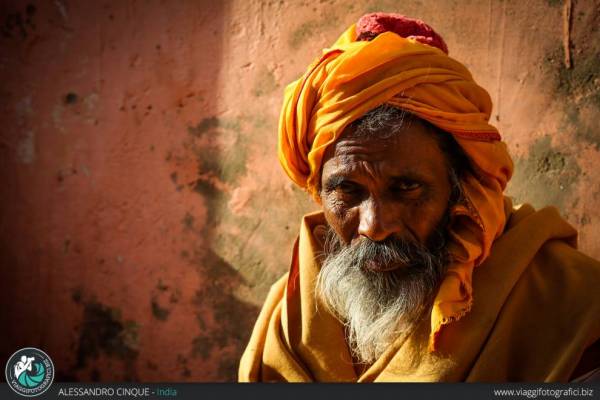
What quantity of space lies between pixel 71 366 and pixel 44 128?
1319mm

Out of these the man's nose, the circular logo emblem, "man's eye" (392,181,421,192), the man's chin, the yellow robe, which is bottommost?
the circular logo emblem

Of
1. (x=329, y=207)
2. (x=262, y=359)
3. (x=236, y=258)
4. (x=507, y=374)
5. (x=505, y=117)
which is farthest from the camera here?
(x=236, y=258)

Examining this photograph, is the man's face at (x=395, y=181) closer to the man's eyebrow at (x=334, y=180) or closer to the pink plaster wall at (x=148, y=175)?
the man's eyebrow at (x=334, y=180)

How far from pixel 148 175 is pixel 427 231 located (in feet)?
5.95

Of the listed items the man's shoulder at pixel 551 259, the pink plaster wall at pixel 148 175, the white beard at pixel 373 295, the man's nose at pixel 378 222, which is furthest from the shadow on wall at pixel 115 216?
the man's shoulder at pixel 551 259

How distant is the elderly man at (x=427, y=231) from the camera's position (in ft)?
8.38

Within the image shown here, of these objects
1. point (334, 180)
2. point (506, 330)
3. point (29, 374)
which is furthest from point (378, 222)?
point (29, 374)

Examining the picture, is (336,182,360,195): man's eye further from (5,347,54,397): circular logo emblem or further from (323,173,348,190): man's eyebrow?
(5,347,54,397): circular logo emblem

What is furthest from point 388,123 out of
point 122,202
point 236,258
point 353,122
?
point 122,202

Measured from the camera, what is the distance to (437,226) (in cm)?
270

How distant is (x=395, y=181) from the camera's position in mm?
2621

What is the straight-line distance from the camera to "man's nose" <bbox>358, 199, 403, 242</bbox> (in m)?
2.59

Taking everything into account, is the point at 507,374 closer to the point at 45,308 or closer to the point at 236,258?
the point at 236,258

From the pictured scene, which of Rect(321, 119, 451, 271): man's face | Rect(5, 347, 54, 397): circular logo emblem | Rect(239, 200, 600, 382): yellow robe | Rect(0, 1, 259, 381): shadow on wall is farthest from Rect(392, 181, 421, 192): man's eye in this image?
Rect(5, 347, 54, 397): circular logo emblem
